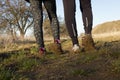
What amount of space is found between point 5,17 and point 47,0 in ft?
95.0

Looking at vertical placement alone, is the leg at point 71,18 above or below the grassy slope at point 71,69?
above

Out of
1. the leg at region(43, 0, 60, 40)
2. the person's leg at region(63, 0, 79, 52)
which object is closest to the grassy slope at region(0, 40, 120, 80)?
the person's leg at region(63, 0, 79, 52)

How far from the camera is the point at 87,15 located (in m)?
6.68

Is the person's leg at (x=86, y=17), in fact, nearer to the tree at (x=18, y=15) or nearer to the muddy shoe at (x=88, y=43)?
the muddy shoe at (x=88, y=43)

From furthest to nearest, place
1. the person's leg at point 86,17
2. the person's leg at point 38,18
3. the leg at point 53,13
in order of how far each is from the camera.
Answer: the leg at point 53,13, the person's leg at point 38,18, the person's leg at point 86,17

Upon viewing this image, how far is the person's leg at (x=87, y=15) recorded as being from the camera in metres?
6.62

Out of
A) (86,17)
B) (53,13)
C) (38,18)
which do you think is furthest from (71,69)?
(53,13)

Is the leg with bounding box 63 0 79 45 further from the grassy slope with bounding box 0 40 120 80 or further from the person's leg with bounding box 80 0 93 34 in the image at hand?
the grassy slope with bounding box 0 40 120 80

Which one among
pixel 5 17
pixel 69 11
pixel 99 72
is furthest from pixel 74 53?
pixel 5 17

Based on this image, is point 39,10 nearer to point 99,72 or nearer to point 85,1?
point 85,1

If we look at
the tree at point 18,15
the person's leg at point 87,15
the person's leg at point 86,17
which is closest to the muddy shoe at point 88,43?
the person's leg at point 86,17

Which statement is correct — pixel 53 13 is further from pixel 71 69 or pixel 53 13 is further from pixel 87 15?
pixel 71 69

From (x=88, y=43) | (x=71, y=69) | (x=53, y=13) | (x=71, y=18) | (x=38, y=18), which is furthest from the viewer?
(x=53, y=13)

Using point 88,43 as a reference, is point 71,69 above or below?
below
